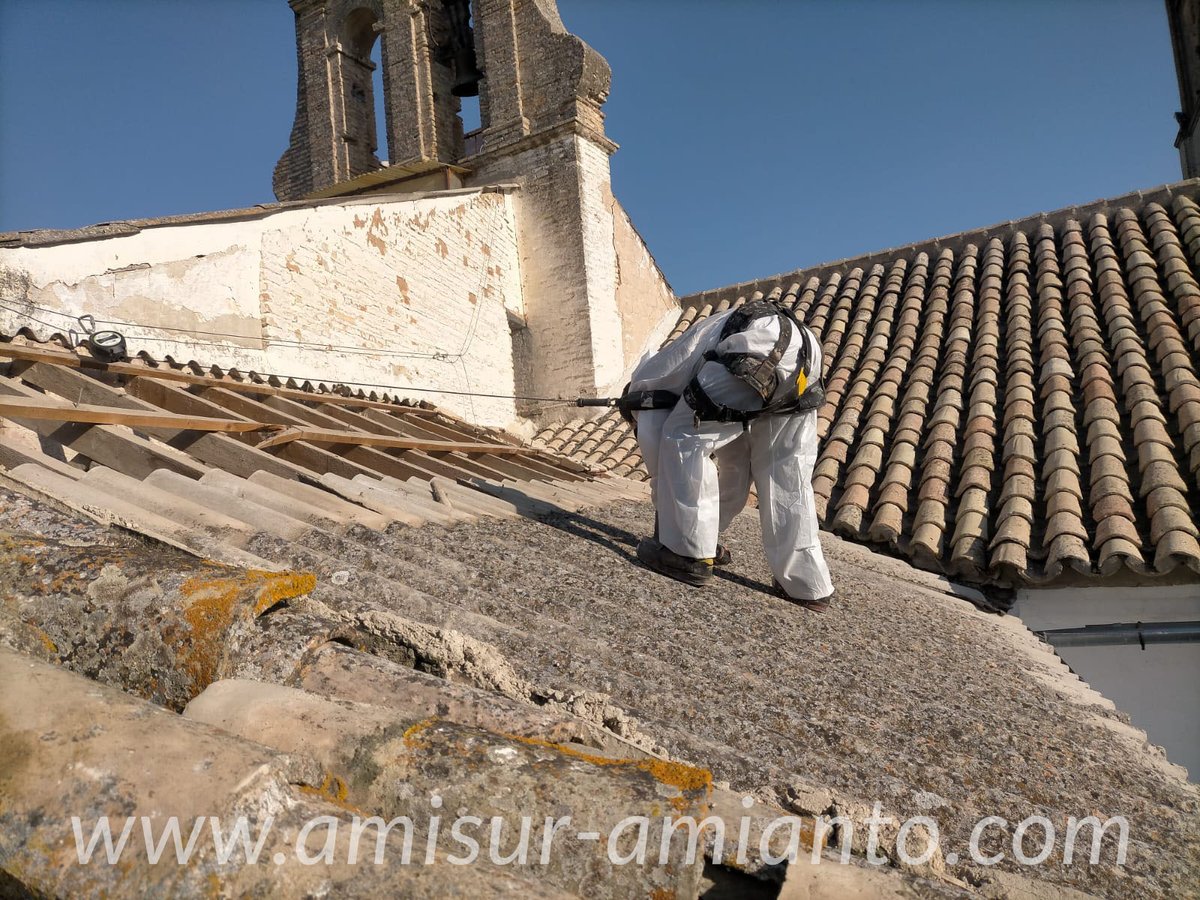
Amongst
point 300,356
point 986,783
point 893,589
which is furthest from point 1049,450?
point 300,356

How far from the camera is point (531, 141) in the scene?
32.7ft

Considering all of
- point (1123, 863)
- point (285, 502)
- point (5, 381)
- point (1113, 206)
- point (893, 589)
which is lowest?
point (1123, 863)

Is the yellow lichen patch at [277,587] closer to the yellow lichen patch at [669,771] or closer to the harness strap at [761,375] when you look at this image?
the yellow lichen patch at [669,771]

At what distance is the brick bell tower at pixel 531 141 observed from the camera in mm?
9859

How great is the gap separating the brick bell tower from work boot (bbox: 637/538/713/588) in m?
6.29

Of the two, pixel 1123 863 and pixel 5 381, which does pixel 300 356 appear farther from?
pixel 1123 863

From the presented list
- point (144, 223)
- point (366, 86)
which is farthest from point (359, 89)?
point (144, 223)

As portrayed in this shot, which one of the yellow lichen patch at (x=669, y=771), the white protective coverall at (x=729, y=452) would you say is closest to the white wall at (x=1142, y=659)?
the white protective coverall at (x=729, y=452)

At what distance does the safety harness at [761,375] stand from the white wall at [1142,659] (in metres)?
3.07

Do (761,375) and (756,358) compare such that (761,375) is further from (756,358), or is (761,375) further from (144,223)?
(144,223)

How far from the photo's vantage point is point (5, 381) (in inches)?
126

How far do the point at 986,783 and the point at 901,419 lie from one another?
17.6 ft

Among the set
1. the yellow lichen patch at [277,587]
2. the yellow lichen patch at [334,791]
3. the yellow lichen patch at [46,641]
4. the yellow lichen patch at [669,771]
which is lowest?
the yellow lichen patch at [669,771]

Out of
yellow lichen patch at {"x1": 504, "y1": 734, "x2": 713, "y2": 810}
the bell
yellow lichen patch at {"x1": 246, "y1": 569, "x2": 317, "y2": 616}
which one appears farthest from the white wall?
the bell
